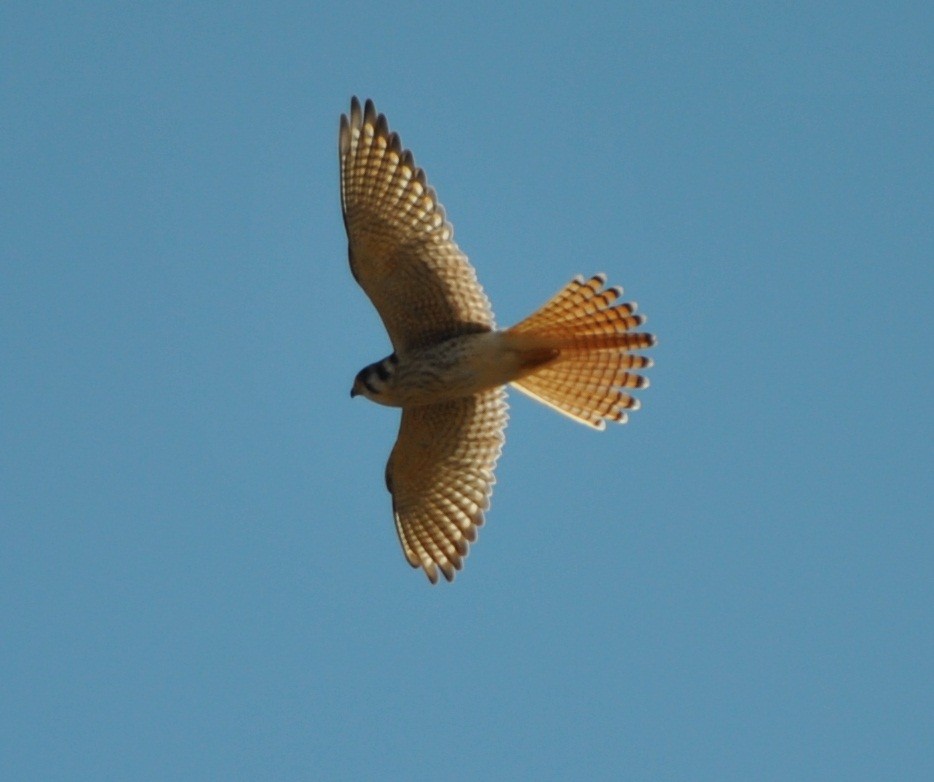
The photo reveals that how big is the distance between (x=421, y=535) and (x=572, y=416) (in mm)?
1676

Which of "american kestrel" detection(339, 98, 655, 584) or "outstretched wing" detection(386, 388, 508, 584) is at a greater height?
"american kestrel" detection(339, 98, 655, 584)

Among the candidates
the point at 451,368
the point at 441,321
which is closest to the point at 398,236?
the point at 441,321

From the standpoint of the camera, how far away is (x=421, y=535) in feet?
51.4

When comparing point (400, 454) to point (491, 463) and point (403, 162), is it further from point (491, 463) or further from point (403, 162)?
point (403, 162)

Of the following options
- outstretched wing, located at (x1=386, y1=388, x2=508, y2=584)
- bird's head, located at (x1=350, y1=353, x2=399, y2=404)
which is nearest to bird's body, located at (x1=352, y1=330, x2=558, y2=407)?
bird's head, located at (x1=350, y1=353, x2=399, y2=404)

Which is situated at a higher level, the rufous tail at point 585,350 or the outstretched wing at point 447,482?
the rufous tail at point 585,350

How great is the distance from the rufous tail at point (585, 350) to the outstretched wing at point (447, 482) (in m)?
0.59

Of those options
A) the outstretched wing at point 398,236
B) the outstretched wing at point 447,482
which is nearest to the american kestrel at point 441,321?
the outstretched wing at point 398,236

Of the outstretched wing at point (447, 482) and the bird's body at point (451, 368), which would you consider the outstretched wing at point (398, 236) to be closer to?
the bird's body at point (451, 368)

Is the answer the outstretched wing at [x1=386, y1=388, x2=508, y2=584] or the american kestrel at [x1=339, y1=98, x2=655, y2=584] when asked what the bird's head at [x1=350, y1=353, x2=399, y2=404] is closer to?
the american kestrel at [x1=339, y1=98, x2=655, y2=584]

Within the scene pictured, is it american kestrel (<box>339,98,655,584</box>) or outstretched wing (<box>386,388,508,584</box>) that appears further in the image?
outstretched wing (<box>386,388,508,584</box>)

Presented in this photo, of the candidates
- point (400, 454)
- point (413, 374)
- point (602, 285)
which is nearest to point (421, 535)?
point (400, 454)

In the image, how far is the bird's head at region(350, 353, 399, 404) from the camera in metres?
14.6

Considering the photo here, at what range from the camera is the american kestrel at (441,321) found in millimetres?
14422
